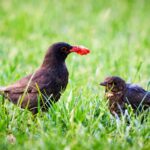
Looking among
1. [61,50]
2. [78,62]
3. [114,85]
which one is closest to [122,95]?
[114,85]

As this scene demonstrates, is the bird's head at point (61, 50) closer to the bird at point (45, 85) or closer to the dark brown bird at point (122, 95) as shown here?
the bird at point (45, 85)

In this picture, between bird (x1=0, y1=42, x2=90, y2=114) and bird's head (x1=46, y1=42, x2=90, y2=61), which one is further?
bird's head (x1=46, y1=42, x2=90, y2=61)

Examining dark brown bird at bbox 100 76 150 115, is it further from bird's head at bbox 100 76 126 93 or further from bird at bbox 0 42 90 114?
bird at bbox 0 42 90 114

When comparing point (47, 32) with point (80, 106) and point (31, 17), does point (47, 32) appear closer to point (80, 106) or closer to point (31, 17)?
point (31, 17)

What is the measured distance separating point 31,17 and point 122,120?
27.0 feet

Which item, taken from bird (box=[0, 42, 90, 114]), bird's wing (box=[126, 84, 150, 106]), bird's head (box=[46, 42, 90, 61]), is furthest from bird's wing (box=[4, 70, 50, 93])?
bird's wing (box=[126, 84, 150, 106])

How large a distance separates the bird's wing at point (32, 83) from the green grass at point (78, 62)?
31 centimetres

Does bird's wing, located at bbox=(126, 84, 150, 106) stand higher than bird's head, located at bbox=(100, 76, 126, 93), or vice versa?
bird's head, located at bbox=(100, 76, 126, 93)

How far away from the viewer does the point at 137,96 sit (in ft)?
24.3

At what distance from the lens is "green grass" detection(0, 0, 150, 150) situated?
6156 millimetres

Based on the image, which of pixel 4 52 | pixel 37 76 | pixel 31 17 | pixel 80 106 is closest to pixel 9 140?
pixel 80 106

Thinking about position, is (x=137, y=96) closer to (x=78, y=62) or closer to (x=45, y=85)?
(x=45, y=85)

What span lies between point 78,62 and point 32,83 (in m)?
3.53

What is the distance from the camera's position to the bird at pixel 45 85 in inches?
293
